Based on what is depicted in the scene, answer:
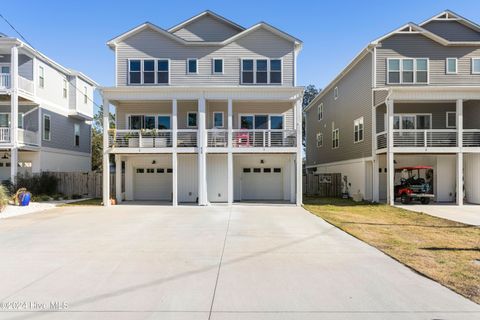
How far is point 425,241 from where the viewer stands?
8992 millimetres

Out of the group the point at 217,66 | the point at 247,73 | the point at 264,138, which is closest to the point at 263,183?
the point at 264,138

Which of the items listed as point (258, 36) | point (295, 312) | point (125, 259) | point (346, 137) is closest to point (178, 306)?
point (295, 312)

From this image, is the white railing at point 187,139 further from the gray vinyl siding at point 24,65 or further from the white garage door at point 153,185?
the gray vinyl siding at point 24,65

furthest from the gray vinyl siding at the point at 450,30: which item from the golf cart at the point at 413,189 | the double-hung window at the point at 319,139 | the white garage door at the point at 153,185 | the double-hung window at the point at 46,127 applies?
the double-hung window at the point at 46,127

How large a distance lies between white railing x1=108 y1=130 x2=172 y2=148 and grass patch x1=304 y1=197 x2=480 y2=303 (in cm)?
939

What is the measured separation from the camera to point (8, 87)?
20812 millimetres

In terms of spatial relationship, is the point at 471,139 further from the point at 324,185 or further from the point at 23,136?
the point at 23,136

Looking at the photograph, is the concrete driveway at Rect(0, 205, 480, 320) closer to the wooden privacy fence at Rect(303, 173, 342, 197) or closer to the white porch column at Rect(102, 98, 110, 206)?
the white porch column at Rect(102, 98, 110, 206)

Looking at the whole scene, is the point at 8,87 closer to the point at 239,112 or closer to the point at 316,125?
the point at 239,112

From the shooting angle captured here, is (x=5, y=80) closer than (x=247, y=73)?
No

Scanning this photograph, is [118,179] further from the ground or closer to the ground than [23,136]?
closer to the ground

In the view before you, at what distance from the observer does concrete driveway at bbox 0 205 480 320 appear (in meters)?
4.60

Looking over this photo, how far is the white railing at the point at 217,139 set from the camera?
18.6 m

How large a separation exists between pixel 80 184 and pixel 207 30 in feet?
44.5
